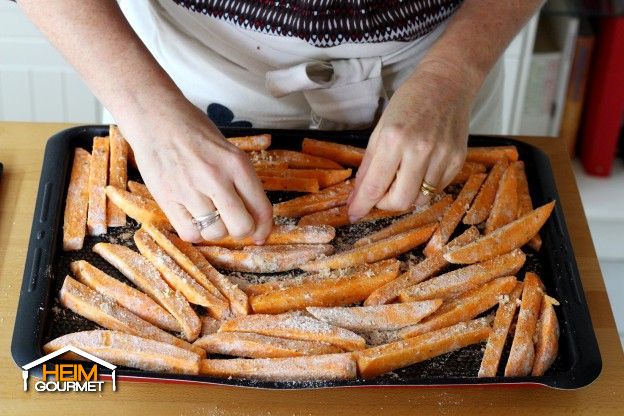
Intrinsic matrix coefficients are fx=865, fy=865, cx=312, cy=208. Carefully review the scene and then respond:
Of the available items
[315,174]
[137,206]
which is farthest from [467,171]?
[137,206]

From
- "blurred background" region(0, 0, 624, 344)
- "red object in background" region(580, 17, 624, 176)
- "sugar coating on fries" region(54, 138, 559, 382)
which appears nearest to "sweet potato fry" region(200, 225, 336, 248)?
"sugar coating on fries" region(54, 138, 559, 382)

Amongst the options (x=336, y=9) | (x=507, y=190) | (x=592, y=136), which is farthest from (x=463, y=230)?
(x=592, y=136)

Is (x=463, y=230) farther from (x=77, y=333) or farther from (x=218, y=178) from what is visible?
(x=77, y=333)

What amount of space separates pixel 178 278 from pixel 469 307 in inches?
17.4

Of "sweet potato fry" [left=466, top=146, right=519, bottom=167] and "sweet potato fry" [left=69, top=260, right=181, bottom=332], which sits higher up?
"sweet potato fry" [left=466, top=146, right=519, bottom=167]

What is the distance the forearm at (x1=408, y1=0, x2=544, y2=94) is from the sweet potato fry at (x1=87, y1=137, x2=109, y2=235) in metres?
0.56

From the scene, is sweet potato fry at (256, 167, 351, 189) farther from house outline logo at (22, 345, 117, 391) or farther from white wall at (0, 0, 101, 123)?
white wall at (0, 0, 101, 123)

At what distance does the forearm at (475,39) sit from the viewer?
1.39 meters

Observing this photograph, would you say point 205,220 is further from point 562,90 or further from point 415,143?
point 562,90

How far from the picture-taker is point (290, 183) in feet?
4.91

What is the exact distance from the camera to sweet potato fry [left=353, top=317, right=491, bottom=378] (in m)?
1.20

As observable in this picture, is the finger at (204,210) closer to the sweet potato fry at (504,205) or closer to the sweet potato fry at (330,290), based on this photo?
the sweet potato fry at (330,290)

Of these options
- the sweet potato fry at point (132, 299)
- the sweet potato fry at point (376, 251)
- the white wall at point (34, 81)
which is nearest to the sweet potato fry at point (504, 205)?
the sweet potato fry at point (376, 251)

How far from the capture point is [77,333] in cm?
121
